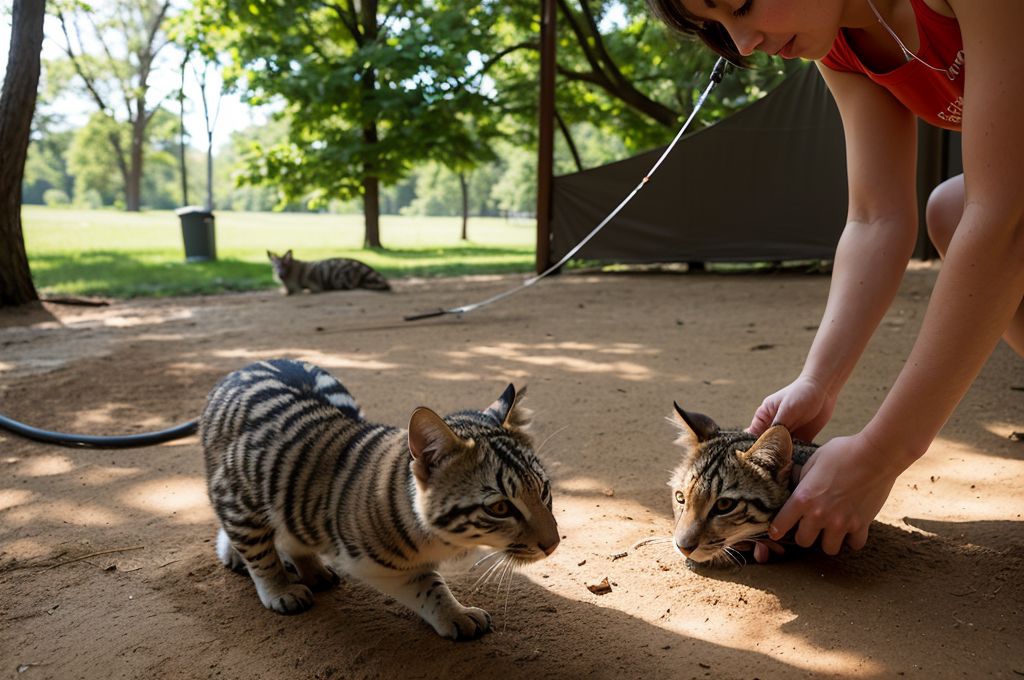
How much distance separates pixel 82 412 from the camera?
444 cm

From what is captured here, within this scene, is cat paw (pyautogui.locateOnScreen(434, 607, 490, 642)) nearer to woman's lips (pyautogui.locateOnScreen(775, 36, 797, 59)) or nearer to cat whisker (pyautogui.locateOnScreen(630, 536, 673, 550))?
cat whisker (pyautogui.locateOnScreen(630, 536, 673, 550))

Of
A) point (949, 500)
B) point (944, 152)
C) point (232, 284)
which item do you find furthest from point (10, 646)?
point (944, 152)

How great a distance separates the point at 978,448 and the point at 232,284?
1112cm

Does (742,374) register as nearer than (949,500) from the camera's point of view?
No

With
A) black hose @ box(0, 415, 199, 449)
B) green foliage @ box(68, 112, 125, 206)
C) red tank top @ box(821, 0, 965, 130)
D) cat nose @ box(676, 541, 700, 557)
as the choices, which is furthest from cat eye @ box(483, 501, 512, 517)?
green foliage @ box(68, 112, 125, 206)

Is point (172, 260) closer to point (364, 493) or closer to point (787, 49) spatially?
point (364, 493)

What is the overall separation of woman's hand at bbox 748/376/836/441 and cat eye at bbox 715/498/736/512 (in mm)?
355

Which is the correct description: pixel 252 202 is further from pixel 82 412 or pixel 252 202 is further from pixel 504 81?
pixel 82 412

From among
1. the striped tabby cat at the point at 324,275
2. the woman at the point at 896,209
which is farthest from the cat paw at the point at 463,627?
the striped tabby cat at the point at 324,275

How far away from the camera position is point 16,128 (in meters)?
7.96

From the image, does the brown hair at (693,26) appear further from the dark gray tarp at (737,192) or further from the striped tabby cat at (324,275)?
the striped tabby cat at (324,275)

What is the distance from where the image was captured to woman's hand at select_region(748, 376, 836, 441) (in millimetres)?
2328

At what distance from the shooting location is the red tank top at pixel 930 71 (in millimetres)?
1755

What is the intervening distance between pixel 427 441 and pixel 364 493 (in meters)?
0.35
